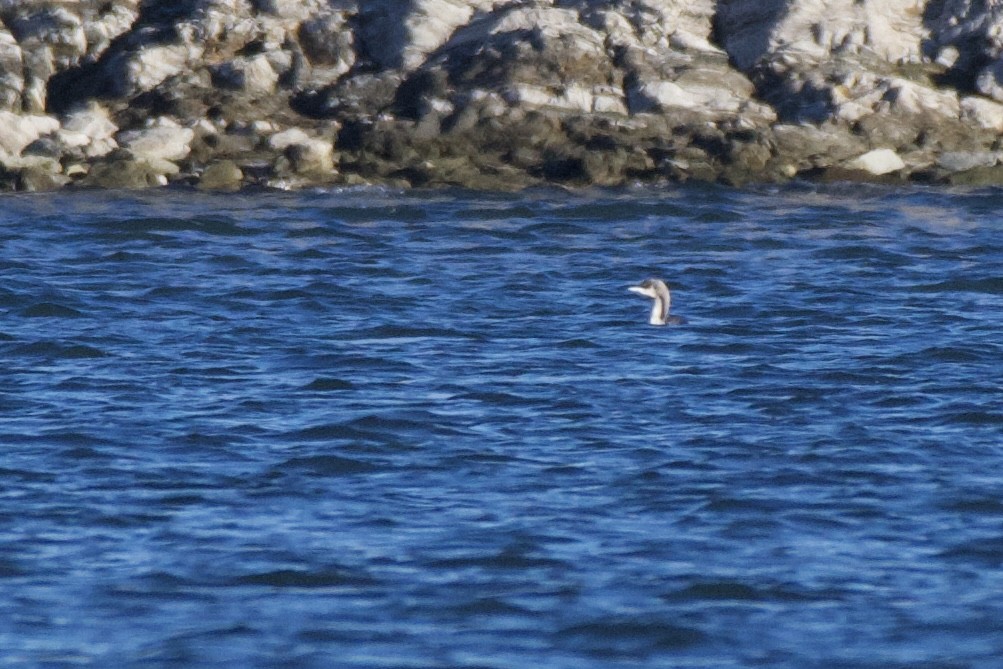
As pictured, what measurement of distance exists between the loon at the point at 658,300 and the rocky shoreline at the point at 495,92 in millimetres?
8411

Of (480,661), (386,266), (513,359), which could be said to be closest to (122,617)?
(480,661)

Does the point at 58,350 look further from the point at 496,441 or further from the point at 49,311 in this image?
the point at 496,441

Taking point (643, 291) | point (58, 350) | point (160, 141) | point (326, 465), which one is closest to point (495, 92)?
point (160, 141)

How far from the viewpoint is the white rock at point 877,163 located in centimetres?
2922

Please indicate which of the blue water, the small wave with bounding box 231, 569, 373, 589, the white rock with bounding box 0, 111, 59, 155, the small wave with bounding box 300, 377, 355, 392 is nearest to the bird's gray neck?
the blue water

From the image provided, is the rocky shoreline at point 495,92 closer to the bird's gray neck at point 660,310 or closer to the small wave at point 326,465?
the bird's gray neck at point 660,310

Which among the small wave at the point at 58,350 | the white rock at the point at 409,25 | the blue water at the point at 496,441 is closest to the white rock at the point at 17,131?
the blue water at the point at 496,441

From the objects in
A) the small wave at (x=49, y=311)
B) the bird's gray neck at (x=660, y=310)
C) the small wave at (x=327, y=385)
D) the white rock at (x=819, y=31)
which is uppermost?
the white rock at (x=819, y=31)

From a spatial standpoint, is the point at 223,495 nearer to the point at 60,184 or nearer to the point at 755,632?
the point at 755,632

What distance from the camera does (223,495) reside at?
13852 millimetres

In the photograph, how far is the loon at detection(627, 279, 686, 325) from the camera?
66.9 feet

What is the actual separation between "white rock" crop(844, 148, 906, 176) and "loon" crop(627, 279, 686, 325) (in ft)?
31.4

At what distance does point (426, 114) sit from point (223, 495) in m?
16.3

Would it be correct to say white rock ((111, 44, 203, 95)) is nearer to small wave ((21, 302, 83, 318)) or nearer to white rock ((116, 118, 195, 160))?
white rock ((116, 118, 195, 160))
